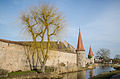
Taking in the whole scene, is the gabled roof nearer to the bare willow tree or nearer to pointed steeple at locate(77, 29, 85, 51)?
pointed steeple at locate(77, 29, 85, 51)

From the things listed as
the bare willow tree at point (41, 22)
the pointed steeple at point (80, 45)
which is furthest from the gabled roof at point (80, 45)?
the bare willow tree at point (41, 22)

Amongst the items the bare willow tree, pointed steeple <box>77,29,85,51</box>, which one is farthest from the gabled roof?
the bare willow tree

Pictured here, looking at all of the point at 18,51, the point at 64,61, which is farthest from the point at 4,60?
the point at 64,61

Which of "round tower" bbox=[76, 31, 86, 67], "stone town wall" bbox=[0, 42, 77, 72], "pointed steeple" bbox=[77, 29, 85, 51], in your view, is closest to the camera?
"stone town wall" bbox=[0, 42, 77, 72]

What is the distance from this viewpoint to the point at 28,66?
637 inches

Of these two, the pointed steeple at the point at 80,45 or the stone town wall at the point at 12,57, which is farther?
the pointed steeple at the point at 80,45

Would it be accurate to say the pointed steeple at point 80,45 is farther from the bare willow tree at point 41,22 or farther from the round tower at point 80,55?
the bare willow tree at point 41,22

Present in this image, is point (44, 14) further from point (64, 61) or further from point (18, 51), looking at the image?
point (64, 61)

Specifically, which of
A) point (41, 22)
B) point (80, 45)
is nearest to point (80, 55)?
point (80, 45)

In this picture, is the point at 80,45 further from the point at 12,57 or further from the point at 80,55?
the point at 12,57

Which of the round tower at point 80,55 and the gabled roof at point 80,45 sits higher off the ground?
the gabled roof at point 80,45

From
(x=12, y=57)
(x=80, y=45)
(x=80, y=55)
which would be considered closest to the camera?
(x=12, y=57)

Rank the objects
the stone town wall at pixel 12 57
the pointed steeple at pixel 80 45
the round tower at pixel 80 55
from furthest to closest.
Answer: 1. the pointed steeple at pixel 80 45
2. the round tower at pixel 80 55
3. the stone town wall at pixel 12 57

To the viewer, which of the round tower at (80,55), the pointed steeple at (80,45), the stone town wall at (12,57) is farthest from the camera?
the pointed steeple at (80,45)
